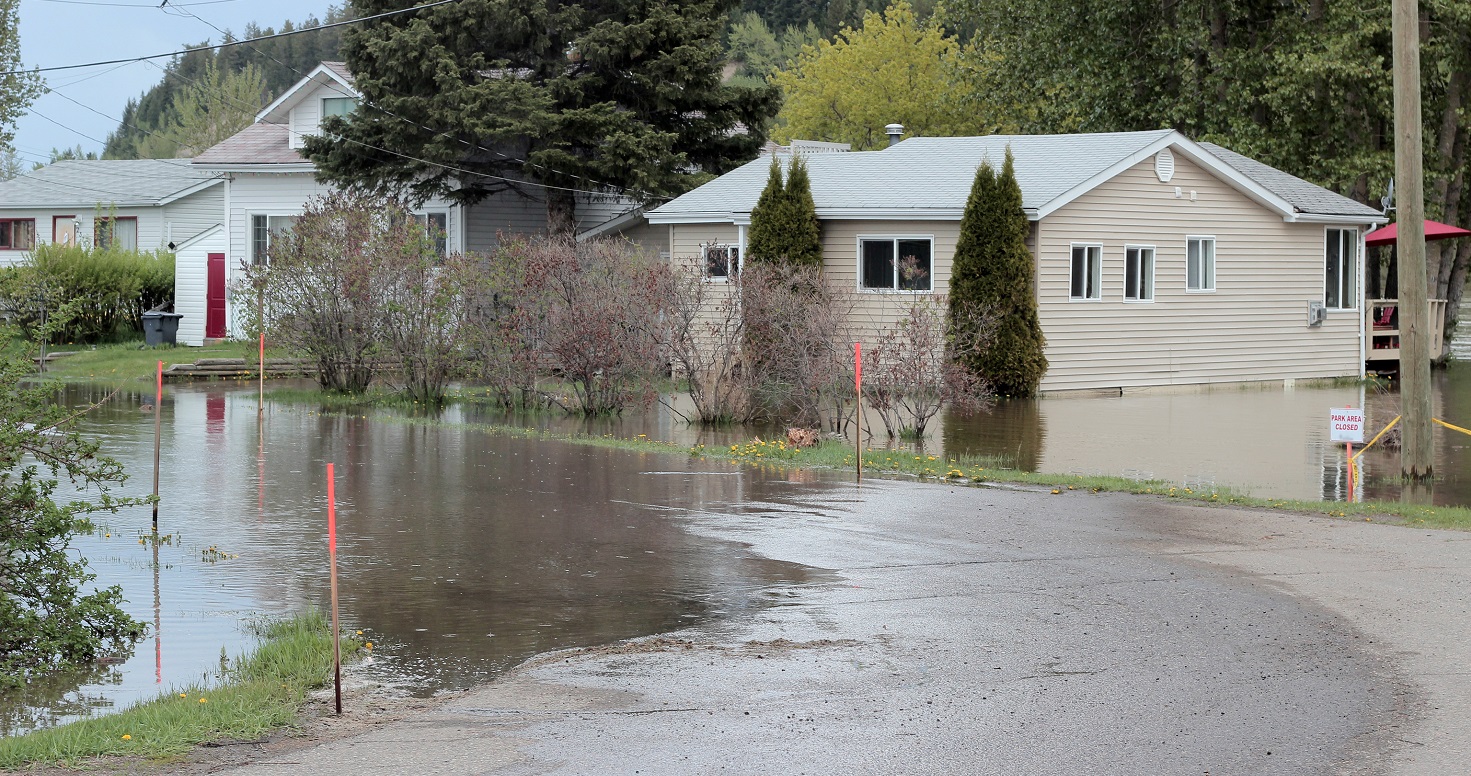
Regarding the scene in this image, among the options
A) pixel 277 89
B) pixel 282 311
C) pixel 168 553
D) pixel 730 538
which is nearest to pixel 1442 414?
pixel 730 538

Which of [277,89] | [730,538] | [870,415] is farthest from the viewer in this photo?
[277,89]

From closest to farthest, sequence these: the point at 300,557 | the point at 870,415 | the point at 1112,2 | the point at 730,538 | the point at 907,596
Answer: the point at 907,596 → the point at 300,557 → the point at 730,538 → the point at 870,415 → the point at 1112,2

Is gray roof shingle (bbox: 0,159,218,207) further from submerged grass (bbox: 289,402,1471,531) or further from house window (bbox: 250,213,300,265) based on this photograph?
submerged grass (bbox: 289,402,1471,531)

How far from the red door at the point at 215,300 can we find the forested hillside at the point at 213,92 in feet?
74.4

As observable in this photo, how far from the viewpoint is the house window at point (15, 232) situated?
A: 4869 cm

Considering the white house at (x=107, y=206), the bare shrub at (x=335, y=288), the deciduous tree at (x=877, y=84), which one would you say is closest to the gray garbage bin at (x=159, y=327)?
the white house at (x=107, y=206)

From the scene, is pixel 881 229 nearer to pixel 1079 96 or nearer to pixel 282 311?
pixel 282 311

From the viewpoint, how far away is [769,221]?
2708cm

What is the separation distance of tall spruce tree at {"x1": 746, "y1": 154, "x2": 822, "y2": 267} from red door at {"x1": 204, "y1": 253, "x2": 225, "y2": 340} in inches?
A: 670

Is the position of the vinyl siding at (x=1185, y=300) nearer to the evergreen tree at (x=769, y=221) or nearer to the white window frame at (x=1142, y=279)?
the white window frame at (x=1142, y=279)

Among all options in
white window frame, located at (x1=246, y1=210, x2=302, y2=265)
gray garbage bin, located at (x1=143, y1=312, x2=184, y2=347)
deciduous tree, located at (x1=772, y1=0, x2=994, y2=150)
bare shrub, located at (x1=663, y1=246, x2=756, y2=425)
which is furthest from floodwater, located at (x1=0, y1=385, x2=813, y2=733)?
deciduous tree, located at (x1=772, y1=0, x2=994, y2=150)

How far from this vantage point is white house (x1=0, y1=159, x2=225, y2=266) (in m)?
46.2

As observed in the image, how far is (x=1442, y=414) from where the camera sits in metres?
25.3

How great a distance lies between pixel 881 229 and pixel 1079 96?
48.0 ft
